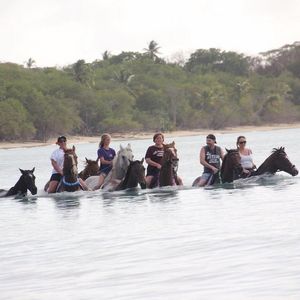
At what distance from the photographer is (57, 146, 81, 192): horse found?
64.1 ft

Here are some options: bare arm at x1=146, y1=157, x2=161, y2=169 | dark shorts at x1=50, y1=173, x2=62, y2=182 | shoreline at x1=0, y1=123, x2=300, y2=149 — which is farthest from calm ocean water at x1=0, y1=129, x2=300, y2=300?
shoreline at x1=0, y1=123, x2=300, y2=149

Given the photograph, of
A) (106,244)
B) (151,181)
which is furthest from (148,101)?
(106,244)

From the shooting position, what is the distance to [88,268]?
443 inches

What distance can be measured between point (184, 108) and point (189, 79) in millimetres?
12441

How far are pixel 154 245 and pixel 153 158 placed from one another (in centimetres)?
730

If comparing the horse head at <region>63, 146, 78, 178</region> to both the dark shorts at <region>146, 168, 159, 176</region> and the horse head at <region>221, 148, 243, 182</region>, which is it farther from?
the horse head at <region>221, 148, 243, 182</region>

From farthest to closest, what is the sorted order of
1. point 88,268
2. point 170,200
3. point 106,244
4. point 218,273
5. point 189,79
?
point 189,79 < point 170,200 < point 106,244 < point 88,268 < point 218,273

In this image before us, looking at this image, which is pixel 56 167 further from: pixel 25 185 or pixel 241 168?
pixel 241 168

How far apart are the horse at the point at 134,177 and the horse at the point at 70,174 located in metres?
0.87

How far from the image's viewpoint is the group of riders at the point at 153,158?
65.6ft

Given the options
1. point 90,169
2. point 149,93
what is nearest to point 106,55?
point 149,93

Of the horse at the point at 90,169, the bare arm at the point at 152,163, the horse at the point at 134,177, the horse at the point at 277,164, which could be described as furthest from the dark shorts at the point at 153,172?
the horse at the point at 277,164

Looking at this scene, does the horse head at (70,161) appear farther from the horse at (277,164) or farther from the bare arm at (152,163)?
the horse at (277,164)

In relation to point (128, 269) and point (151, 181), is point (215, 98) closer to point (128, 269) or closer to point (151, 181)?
point (151, 181)
